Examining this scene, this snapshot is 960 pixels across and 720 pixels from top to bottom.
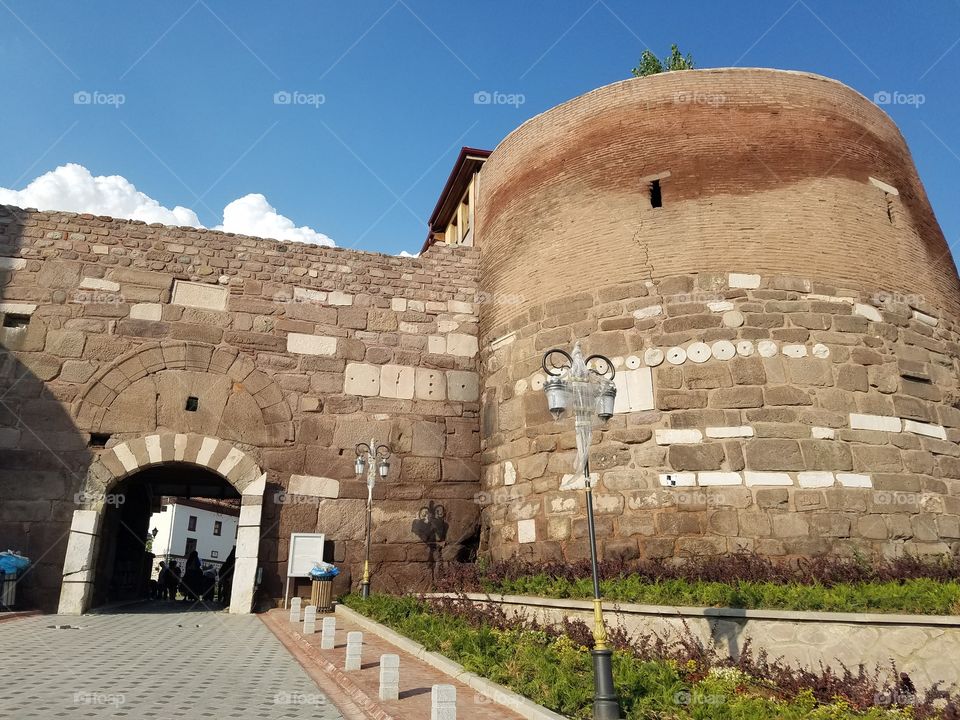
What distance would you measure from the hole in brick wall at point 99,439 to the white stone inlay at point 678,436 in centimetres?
836

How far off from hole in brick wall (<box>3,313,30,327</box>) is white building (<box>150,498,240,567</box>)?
3263 cm

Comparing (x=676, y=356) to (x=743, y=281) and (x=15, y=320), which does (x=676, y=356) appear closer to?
(x=743, y=281)

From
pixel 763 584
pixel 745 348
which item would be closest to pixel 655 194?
pixel 745 348

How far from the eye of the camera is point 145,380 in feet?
34.8

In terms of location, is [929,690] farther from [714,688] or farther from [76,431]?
[76,431]

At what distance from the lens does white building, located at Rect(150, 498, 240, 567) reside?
136 feet

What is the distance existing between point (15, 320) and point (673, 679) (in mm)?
11096

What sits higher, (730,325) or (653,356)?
(730,325)

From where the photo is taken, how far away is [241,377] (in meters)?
11.1

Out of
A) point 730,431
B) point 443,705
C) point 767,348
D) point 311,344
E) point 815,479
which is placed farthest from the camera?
point 311,344

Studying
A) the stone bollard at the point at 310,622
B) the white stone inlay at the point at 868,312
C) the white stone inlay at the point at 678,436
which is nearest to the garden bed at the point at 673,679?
the stone bollard at the point at 310,622

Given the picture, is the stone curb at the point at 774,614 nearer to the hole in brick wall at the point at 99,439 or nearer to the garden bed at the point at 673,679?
the garden bed at the point at 673,679

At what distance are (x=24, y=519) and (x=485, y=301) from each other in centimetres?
821

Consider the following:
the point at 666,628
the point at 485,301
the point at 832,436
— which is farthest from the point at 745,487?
the point at 485,301
